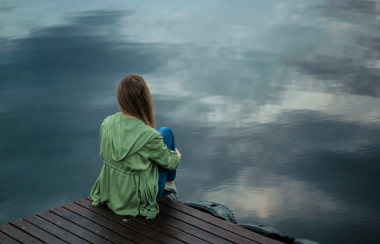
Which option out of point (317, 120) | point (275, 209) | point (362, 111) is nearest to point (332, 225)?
point (275, 209)

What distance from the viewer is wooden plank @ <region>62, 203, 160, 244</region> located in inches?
92.4

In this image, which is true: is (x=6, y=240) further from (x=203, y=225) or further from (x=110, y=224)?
(x=203, y=225)

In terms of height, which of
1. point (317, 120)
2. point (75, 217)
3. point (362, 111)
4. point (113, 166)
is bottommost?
point (75, 217)

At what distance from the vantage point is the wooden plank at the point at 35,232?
235 centimetres

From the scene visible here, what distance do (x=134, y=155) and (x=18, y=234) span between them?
0.84m

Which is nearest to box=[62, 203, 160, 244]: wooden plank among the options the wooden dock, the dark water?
the wooden dock

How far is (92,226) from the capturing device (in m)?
2.49

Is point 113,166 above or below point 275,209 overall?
below

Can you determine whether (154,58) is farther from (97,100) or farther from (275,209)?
(275,209)

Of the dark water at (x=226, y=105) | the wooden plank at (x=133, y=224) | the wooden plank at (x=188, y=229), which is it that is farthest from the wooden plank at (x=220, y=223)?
the dark water at (x=226, y=105)

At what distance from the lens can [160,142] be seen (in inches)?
97.0

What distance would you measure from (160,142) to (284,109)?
12.6 feet

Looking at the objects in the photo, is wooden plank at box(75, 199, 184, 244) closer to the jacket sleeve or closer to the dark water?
the jacket sleeve

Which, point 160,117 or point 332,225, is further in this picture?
point 160,117
